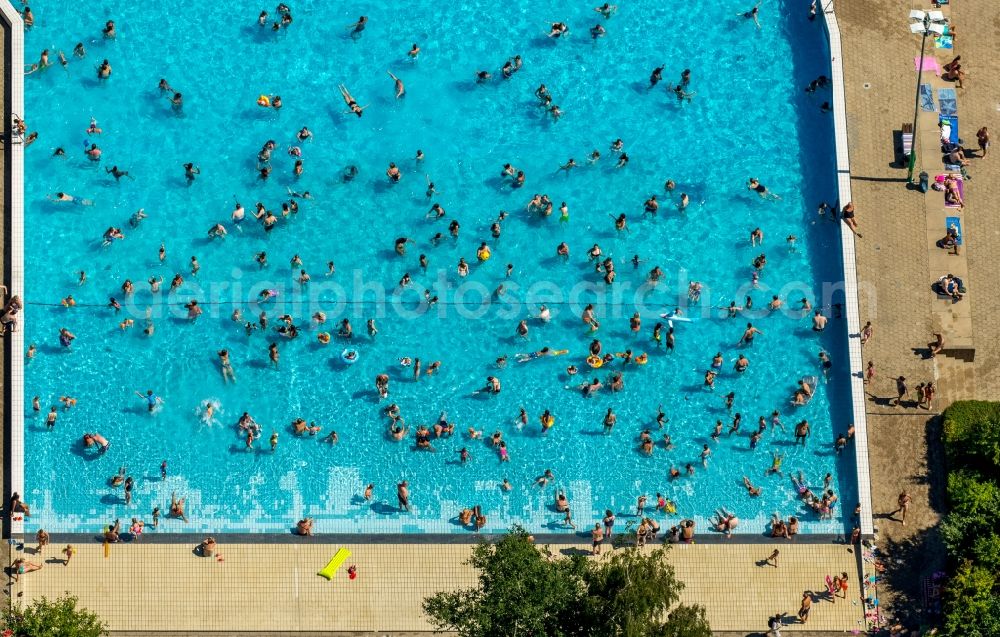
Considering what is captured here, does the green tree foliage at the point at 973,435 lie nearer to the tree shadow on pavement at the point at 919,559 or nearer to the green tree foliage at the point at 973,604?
the tree shadow on pavement at the point at 919,559

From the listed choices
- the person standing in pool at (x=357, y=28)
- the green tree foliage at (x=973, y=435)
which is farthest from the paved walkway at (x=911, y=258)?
the person standing in pool at (x=357, y=28)

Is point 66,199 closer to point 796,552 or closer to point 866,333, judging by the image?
point 796,552

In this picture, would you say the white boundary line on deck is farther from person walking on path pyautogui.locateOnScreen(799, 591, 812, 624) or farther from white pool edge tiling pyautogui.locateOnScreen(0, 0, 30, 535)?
person walking on path pyautogui.locateOnScreen(799, 591, 812, 624)

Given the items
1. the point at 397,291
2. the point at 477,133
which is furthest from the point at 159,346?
the point at 477,133

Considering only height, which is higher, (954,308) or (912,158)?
(912,158)

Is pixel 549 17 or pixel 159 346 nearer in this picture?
pixel 159 346

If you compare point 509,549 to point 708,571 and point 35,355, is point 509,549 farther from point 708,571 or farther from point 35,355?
point 35,355
